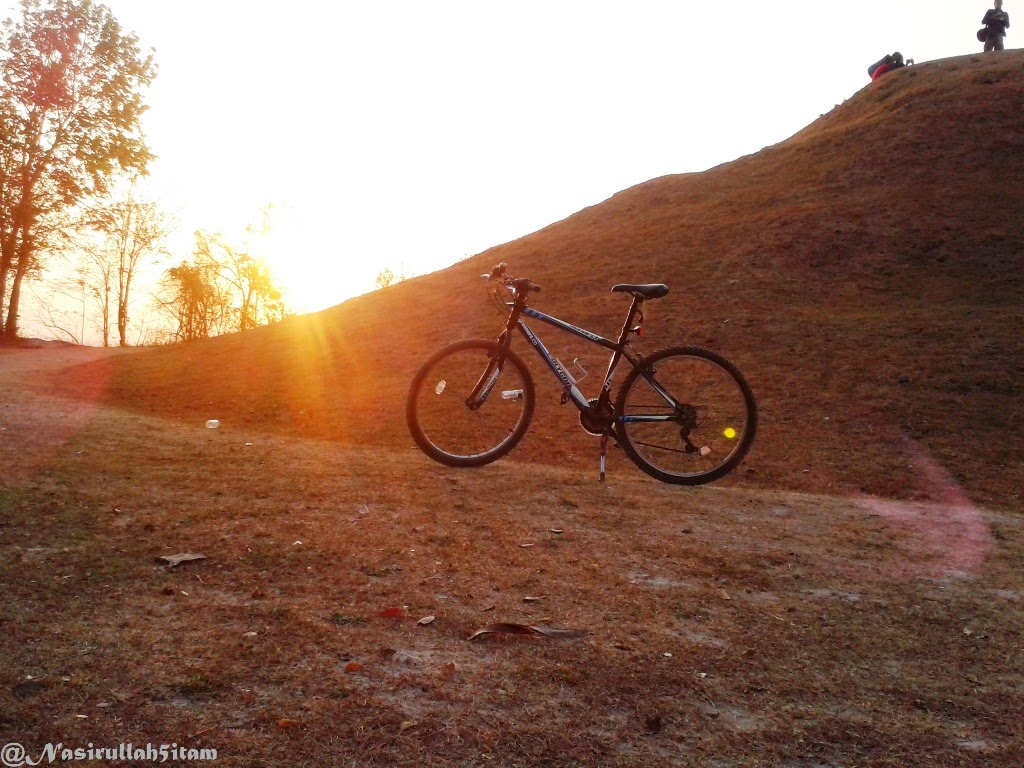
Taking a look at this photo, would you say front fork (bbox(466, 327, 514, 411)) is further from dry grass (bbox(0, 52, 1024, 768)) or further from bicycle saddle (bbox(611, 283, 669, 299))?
bicycle saddle (bbox(611, 283, 669, 299))

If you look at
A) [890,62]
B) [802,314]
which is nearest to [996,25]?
[890,62]

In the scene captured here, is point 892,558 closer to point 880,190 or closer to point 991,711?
point 991,711

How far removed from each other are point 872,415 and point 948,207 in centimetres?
993

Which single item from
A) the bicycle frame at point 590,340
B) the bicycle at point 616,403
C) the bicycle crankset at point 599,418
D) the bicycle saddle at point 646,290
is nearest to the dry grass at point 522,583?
the bicycle at point 616,403

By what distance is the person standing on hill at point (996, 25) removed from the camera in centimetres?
2812

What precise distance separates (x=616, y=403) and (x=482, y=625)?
295 centimetres

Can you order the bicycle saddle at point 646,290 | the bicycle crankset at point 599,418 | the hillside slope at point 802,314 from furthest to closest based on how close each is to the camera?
the hillside slope at point 802,314
the bicycle crankset at point 599,418
the bicycle saddle at point 646,290

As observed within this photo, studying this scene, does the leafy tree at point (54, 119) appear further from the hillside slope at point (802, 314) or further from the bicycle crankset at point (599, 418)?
the bicycle crankset at point (599, 418)

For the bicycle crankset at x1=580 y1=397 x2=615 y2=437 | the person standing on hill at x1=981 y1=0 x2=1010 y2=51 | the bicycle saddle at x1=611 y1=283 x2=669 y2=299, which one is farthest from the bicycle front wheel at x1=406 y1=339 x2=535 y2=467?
the person standing on hill at x1=981 y1=0 x2=1010 y2=51

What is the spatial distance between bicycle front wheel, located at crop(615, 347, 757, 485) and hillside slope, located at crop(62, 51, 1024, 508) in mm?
1519

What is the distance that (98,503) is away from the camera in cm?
379

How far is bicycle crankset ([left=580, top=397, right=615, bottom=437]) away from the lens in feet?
17.9

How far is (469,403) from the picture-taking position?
5.68 meters

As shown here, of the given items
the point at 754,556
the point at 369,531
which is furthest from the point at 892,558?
the point at 369,531
